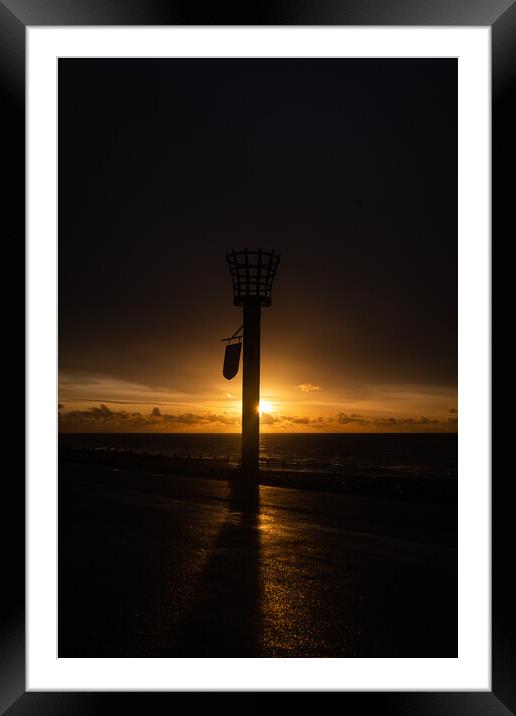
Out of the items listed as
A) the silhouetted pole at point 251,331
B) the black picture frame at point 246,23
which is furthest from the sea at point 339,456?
the black picture frame at point 246,23

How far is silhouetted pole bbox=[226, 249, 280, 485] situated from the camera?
10844 mm

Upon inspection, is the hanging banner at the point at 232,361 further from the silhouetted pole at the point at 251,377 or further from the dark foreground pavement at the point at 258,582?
the dark foreground pavement at the point at 258,582

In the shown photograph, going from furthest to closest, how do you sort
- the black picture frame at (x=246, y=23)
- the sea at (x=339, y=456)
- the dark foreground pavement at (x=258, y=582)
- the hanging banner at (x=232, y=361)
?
the sea at (x=339, y=456) < the hanging banner at (x=232, y=361) < the dark foreground pavement at (x=258, y=582) < the black picture frame at (x=246, y=23)

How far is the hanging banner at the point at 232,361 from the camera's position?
35.4 feet

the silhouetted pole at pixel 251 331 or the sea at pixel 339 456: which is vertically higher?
the silhouetted pole at pixel 251 331

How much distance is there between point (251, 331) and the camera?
1101 centimetres

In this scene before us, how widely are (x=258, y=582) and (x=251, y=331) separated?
6.56 metres

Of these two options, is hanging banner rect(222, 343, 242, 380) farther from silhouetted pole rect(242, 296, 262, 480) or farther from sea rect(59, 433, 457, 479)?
sea rect(59, 433, 457, 479)

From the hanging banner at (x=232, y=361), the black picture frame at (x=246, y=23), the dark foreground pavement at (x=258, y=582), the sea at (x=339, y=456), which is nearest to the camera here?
the black picture frame at (x=246, y=23)

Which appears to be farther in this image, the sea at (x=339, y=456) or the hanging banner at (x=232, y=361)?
the sea at (x=339, y=456)

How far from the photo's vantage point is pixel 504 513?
10.3ft

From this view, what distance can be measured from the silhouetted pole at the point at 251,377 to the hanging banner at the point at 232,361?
6.5 inches

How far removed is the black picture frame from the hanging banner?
7.61 m

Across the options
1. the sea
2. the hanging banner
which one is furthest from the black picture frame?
the sea
